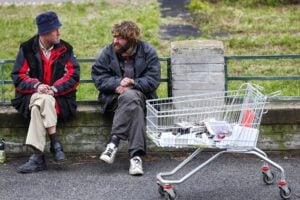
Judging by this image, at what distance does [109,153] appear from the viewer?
7.00 meters

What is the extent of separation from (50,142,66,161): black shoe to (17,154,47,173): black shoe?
0.41ft

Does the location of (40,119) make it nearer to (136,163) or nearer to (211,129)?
(136,163)

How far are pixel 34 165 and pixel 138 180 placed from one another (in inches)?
40.3

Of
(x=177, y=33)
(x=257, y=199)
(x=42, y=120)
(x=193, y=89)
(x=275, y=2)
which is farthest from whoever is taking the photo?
(x=275, y=2)

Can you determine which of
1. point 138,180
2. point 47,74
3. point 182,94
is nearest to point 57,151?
point 47,74

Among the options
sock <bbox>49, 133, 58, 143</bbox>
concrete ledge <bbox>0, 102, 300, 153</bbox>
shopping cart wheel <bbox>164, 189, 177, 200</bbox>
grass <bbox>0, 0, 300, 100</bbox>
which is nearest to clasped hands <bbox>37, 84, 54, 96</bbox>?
sock <bbox>49, 133, 58, 143</bbox>

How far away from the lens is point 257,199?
6.41 metres

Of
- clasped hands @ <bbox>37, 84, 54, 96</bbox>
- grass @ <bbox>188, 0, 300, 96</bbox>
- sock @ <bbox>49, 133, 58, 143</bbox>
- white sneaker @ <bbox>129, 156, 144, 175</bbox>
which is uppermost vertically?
clasped hands @ <bbox>37, 84, 54, 96</bbox>

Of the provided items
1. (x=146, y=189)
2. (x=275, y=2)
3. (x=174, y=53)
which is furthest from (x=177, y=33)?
(x=146, y=189)

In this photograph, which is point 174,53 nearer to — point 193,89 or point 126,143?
point 193,89

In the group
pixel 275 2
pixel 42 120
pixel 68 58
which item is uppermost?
pixel 68 58

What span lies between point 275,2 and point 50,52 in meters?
10.6

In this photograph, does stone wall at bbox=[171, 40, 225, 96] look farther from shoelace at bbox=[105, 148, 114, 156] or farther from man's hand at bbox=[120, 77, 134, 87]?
shoelace at bbox=[105, 148, 114, 156]

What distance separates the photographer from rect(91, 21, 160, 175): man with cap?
23.2ft
